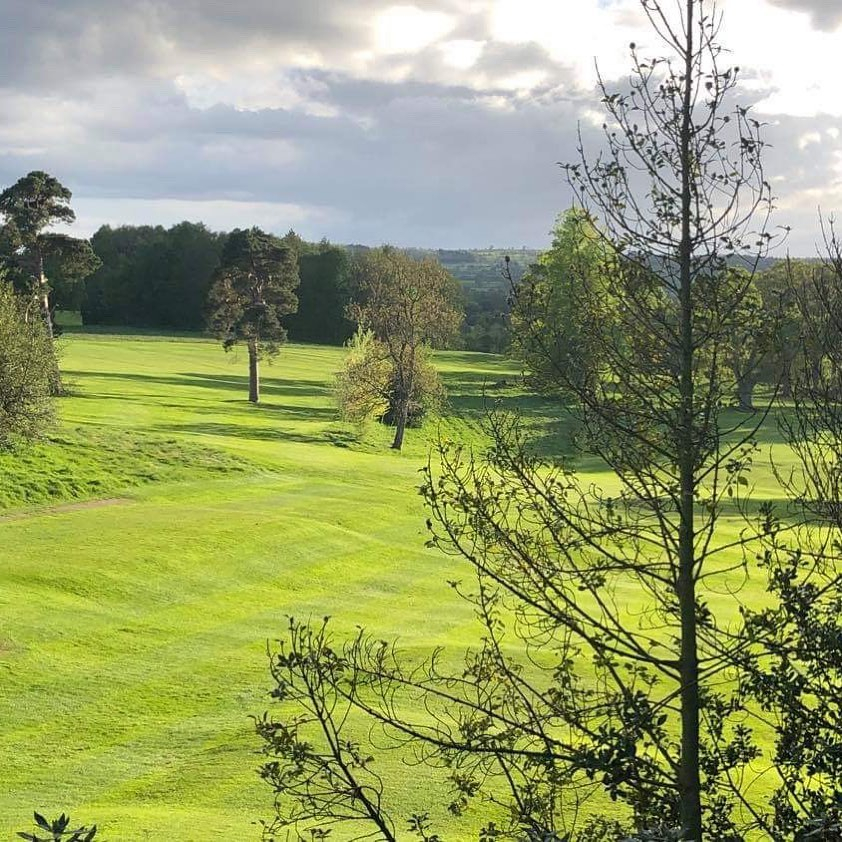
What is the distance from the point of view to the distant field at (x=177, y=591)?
17828 millimetres

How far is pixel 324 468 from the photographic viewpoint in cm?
5288

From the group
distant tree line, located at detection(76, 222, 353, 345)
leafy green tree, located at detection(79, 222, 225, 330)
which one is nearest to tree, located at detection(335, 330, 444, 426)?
distant tree line, located at detection(76, 222, 353, 345)

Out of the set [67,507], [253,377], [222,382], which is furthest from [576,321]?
[222,382]

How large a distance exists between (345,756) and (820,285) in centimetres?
1167

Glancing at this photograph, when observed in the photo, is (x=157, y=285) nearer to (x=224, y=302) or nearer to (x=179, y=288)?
(x=179, y=288)

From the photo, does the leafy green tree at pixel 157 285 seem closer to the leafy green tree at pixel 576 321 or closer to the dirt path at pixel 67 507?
the dirt path at pixel 67 507

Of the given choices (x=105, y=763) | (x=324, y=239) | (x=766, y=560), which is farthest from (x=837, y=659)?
(x=324, y=239)

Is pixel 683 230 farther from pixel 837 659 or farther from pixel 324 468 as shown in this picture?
pixel 324 468

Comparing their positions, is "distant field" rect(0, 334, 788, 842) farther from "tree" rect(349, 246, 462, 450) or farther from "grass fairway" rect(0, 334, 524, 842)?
"tree" rect(349, 246, 462, 450)

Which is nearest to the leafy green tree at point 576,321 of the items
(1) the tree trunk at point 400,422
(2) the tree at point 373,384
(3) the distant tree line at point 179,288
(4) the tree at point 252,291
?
(2) the tree at point 373,384

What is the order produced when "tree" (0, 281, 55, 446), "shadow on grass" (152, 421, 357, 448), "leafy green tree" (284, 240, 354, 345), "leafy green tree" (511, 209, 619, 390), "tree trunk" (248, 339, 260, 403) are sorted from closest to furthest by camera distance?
"leafy green tree" (511, 209, 619, 390) → "tree" (0, 281, 55, 446) → "shadow on grass" (152, 421, 357, 448) → "tree trunk" (248, 339, 260, 403) → "leafy green tree" (284, 240, 354, 345)

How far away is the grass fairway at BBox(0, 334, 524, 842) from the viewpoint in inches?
706

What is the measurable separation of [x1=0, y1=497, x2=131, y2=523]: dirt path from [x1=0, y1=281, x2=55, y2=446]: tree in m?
6.07

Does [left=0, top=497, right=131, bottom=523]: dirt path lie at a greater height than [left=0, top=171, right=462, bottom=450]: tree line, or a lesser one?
lesser
